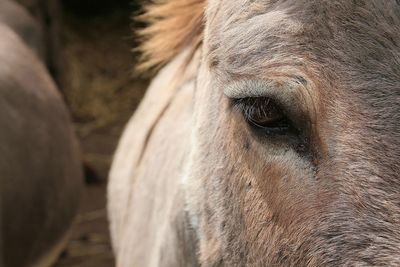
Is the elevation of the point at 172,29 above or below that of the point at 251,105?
below

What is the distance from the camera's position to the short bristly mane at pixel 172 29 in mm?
1584

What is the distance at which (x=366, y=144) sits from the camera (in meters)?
0.96

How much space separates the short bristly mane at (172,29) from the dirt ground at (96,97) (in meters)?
2.46

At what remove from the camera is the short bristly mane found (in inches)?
62.4

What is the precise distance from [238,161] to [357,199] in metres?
0.27

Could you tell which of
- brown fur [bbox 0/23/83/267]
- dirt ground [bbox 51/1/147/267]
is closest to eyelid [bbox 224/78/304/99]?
brown fur [bbox 0/23/83/267]

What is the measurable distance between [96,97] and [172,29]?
13.0 ft

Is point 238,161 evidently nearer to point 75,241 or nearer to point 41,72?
point 41,72

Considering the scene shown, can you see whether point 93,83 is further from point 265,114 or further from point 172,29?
point 265,114

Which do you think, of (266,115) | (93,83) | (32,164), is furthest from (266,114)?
(93,83)

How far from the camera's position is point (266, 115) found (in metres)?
1.06

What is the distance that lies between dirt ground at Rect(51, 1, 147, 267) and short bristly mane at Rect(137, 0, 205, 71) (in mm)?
2459

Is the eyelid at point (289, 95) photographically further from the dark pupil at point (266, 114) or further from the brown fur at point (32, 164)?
the brown fur at point (32, 164)

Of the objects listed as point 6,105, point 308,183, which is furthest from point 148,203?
point 6,105
